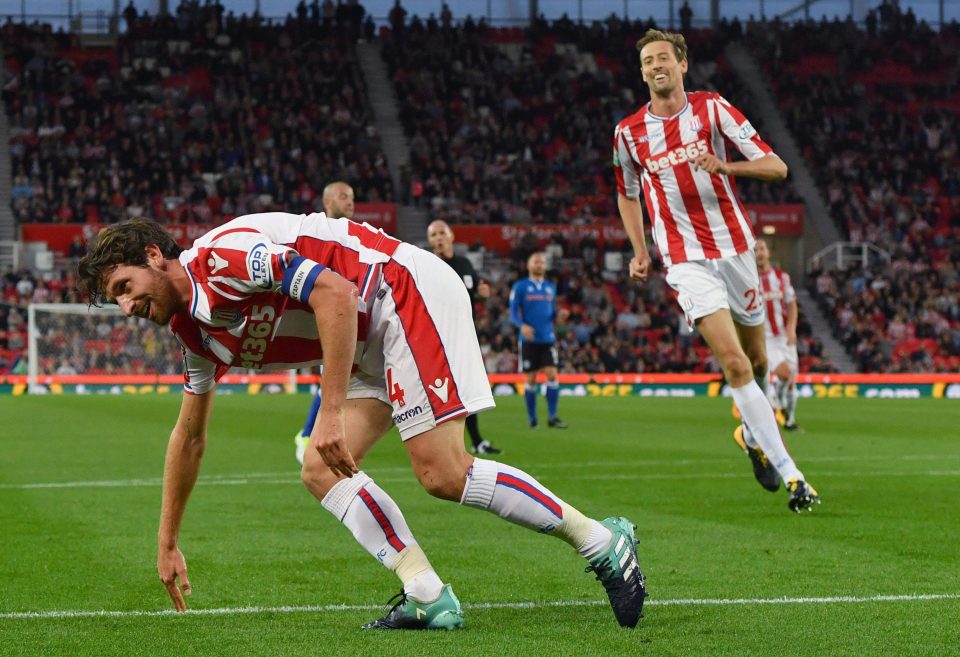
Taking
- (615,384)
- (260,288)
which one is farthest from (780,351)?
(260,288)

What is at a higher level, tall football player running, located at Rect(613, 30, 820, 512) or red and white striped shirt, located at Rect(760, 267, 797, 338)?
tall football player running, located at Rect(613, 30, 820, 512)

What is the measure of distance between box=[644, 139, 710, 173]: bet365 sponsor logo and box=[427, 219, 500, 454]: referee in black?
342 cm

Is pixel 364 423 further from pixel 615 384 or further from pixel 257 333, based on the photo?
pixel 615 384

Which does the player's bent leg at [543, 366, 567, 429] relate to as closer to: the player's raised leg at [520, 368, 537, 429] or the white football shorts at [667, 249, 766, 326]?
the player's raised leg at [520, 368, 537, 429]

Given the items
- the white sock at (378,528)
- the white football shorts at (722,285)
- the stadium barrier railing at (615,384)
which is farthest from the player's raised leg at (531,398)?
the white sock at (378,528)

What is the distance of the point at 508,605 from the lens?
502cm

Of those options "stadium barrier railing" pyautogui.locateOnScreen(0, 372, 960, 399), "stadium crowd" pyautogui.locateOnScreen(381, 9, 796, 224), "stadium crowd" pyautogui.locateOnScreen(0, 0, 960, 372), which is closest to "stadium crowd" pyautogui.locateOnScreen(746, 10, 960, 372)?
"stadium crowd" pyautogui.locateOnScreen(0, 0, 960, 372)

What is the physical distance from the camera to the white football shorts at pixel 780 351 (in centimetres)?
1706

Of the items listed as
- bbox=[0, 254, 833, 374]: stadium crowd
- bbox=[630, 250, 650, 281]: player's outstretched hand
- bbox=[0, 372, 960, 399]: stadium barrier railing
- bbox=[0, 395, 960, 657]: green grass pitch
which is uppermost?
bbox=[630, 250, 650, 281]: player's outstretched hand

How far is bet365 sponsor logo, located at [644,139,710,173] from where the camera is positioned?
801 cm

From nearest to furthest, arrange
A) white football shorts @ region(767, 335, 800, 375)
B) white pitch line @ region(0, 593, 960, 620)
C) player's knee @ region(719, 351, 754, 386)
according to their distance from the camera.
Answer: white pitch line @ region(0, 593, 960, 620)
player's knee @ region(719, 351, 754, 386)
white football shorts @ region(767, 335, 800, 375)

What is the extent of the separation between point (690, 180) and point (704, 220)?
27 centimetres

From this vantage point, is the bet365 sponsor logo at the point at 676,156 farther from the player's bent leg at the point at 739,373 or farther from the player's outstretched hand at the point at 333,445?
the player's outstretched hand at the point at 333,445

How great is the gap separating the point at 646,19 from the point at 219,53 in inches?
Result: 549
